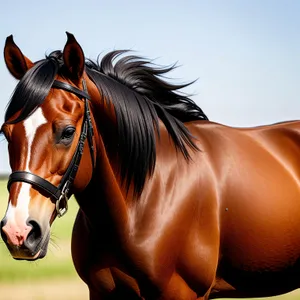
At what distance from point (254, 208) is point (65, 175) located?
1.59 meters

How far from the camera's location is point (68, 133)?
3.47 metres

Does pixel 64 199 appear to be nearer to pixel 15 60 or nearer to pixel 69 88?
pixel 69 88

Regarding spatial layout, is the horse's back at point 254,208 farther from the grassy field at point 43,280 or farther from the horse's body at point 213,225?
the grassy field at point 43,280

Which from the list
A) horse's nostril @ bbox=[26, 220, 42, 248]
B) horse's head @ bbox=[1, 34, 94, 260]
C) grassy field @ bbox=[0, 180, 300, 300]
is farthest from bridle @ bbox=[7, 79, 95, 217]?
grassy field @ bbox=[0, 180, 300, 300]

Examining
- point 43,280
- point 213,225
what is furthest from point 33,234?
point 43,280

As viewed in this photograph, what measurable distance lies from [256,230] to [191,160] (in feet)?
2.41

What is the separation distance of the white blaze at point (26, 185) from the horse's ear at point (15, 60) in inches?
21.4

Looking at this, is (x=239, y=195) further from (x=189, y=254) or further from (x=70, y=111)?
(x=70, y=111)

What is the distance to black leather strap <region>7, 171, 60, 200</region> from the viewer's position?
10.8 feet

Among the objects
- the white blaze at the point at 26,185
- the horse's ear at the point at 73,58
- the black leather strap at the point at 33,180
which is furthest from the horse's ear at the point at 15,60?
the black leather strap at the point at 33,180

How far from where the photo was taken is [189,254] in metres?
3.95

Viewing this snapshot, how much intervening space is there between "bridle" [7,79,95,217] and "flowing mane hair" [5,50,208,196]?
19cm

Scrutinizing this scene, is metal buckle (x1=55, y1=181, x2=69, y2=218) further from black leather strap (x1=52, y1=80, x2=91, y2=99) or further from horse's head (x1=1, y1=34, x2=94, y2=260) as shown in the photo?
black leather strap (x1=52, y1=80, x2=91, y2=99)

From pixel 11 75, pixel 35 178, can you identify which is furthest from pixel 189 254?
pixel 11 75
